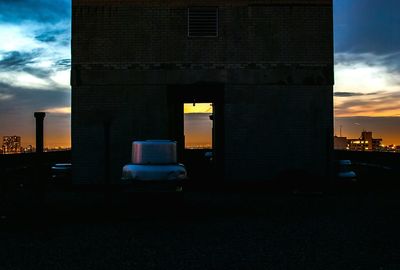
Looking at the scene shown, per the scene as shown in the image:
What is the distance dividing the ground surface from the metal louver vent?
6.94 metres

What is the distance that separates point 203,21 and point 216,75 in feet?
6.94

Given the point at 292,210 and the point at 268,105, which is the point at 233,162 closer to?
the point at 268,105

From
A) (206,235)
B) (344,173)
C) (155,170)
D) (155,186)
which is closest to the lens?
(206,235)

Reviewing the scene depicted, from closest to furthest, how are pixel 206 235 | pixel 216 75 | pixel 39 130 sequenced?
pixel 206 235
pixel 39 130
pixel 216 75

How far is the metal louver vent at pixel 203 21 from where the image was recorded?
1858 cm

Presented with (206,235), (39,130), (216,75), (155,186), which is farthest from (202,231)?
(216,75)

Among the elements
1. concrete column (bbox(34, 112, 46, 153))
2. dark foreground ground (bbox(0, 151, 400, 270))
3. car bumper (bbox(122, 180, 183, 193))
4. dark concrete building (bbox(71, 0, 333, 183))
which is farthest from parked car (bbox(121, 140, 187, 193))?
dark concrete building (bbox(71, 0, 333, 183))

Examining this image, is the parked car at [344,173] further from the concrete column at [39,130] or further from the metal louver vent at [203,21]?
the concrete column at [39,130]

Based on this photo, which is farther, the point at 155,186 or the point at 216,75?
the point at 216,75

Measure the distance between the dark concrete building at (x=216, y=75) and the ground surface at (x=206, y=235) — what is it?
375cm

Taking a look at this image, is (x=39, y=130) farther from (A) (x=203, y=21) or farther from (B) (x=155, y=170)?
(A) (x=203, y=21)

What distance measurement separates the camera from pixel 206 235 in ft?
31.4

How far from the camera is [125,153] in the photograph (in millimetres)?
18359

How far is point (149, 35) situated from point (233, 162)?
5.73 meters
